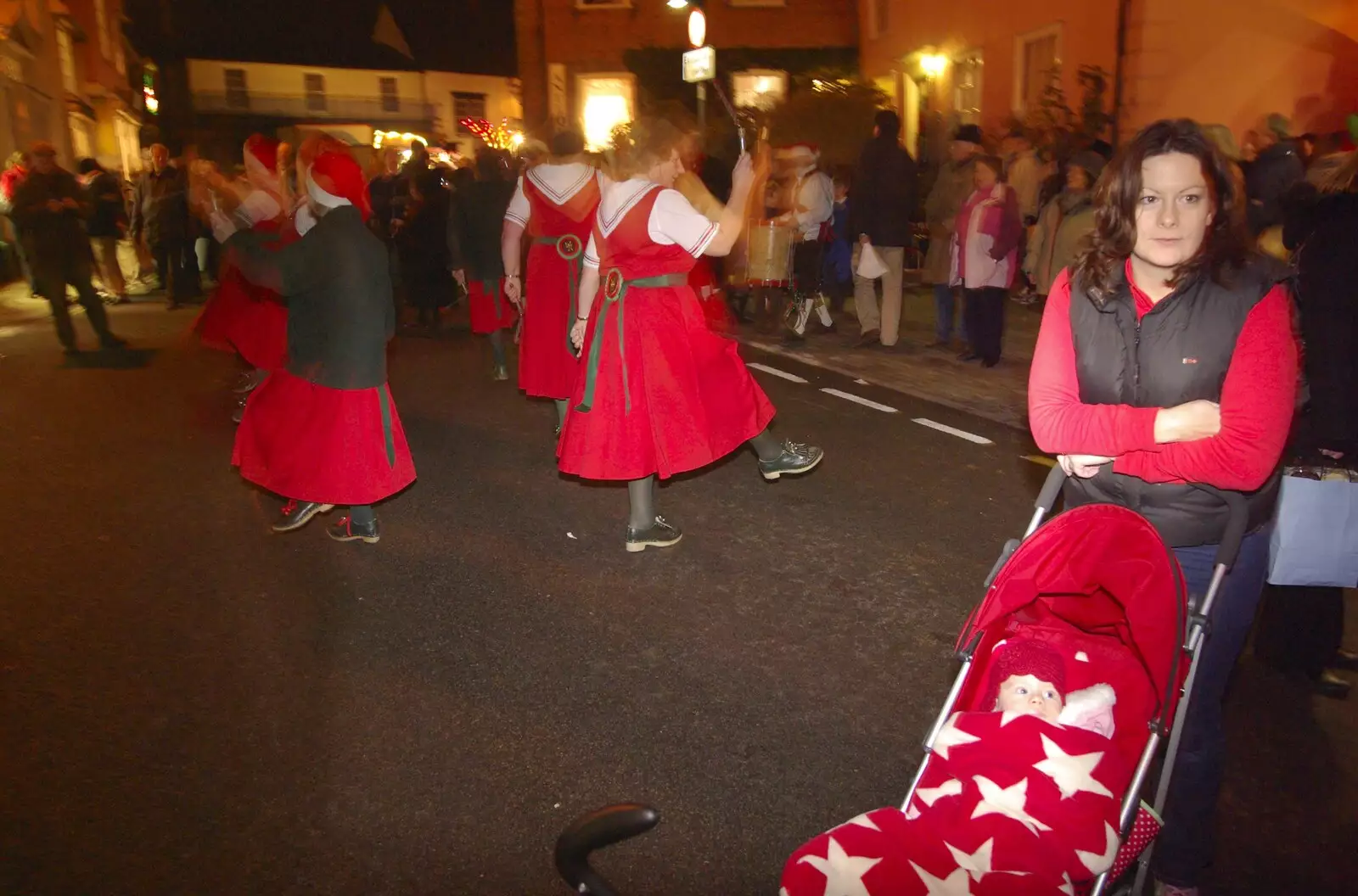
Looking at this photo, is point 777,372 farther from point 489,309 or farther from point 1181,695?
point 1181,695

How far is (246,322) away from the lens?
8094mm

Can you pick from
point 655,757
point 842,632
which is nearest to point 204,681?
point 655,757

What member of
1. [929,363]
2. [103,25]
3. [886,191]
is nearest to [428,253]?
[886,191]

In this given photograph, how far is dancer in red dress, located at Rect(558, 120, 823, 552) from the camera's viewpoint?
190 inches

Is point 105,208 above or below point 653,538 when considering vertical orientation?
above

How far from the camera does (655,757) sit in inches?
139

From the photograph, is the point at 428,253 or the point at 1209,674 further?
the point at 428,253

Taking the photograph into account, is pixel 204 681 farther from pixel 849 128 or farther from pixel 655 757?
pixel 849 128

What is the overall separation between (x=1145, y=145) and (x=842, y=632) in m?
2.50

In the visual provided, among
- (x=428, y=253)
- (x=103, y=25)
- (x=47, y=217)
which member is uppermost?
(x=103, y=25)

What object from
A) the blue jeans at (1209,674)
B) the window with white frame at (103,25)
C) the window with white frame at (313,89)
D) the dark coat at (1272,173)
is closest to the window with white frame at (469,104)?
the window with white frame at (313,89)

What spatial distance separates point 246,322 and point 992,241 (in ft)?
21.6

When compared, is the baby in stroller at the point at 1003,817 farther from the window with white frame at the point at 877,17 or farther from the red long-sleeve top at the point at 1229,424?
the window with white frame at the point at 877,17

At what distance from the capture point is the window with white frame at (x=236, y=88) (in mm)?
67875
